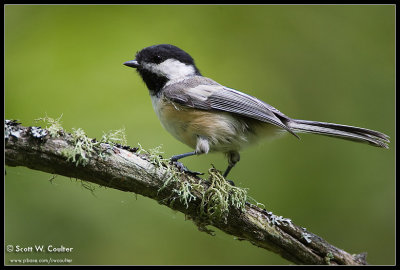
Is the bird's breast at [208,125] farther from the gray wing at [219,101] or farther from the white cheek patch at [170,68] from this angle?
the white cheek patch at [170,68]

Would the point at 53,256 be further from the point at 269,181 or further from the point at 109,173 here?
the point at 269,181

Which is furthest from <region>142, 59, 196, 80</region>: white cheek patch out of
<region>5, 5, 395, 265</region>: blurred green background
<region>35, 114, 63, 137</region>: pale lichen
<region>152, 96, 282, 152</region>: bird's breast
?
<region>35, 114, 63, 137</region>: pale lichen

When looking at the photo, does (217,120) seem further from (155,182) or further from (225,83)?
(225,83)

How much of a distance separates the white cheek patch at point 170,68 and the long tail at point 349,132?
3.26 ft

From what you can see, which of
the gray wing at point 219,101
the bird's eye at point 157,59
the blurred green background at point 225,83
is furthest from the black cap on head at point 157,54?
the blurred green background at point 225,83

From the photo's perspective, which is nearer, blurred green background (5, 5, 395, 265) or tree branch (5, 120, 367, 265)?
tree branch (5, 120, 367, 265)

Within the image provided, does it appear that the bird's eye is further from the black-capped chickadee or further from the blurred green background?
the blurred green background

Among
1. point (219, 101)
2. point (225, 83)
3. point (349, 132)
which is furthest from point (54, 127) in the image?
point (225, 83)

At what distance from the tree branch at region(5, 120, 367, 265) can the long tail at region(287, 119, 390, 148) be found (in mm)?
721

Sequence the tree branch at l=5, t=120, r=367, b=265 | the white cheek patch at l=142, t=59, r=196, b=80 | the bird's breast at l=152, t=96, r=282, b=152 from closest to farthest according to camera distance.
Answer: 1. the tree branch at l=5, t=120, r=367, b=265
2. the bird's breast at l=152, t=96, r=282, b=152
3. the white cheek patch at l=142, t=59, r=196, b=80

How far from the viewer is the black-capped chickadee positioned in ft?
7.68

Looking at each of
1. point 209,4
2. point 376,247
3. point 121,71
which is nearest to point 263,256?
point 376,247

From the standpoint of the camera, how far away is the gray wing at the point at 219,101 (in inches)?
93.4

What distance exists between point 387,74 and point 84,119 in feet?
10.1
